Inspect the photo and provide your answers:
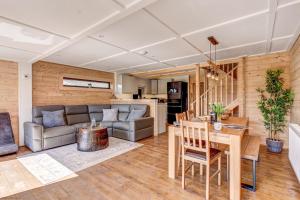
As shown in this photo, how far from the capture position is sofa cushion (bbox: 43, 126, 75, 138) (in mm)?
3642

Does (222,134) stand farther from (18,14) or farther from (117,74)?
(117,74)

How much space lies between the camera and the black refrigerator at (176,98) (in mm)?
7395

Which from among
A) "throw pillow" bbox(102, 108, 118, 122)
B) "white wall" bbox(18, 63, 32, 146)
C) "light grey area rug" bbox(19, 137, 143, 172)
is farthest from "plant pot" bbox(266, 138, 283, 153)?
"white wall" bbox(18, 63, 32, 146)

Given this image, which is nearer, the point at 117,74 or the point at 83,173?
the point at 83,173

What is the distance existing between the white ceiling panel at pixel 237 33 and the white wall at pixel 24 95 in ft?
13.5

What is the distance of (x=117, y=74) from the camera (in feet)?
21.2

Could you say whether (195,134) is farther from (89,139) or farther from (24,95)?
(24,95)

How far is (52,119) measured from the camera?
4078 mm

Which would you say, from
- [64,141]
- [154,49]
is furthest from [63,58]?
[154,49]

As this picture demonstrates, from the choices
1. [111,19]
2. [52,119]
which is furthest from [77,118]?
[111,19]

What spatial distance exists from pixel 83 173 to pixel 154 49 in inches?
110

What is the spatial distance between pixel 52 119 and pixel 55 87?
1144 mm

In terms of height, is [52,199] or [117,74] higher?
[117,74]

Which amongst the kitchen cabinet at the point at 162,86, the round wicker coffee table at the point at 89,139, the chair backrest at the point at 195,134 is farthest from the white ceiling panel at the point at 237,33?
the kitchen cabinet at the point at 162,86
